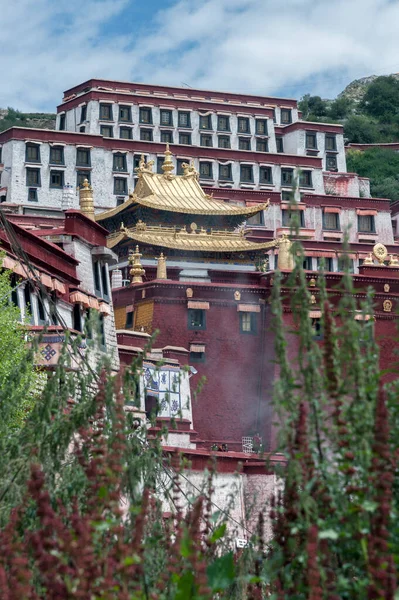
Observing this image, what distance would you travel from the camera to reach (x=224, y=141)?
71312 mm

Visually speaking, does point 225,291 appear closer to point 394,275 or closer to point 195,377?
point 195,377

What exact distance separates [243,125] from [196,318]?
125 feet

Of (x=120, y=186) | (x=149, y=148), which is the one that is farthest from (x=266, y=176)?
(x=120, y=186)

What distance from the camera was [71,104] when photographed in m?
71.2

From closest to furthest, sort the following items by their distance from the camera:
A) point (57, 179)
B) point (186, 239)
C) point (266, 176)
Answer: point (186, 239) → point (57, 179) → point (266, 176)

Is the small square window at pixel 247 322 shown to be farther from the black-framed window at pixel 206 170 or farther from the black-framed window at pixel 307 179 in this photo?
the black-framed window at pixel 307 179

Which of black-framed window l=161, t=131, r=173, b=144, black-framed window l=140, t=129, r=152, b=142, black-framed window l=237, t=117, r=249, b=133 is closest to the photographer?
black-framed window l=140, t=129, r=152, b=142

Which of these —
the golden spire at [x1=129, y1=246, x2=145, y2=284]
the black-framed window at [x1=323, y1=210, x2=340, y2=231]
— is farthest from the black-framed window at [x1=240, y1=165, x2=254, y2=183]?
the golden spire at [x1=129, y1=246, x2=145, y2=284]

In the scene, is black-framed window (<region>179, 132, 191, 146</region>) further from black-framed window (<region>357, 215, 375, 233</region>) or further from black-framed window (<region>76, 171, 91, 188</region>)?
black-framed window (<region>357, 215, 375, 233</region>)

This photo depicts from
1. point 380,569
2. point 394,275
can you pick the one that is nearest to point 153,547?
point 380,569

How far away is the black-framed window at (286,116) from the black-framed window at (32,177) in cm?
2192

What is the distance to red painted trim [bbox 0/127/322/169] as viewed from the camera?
6097cm

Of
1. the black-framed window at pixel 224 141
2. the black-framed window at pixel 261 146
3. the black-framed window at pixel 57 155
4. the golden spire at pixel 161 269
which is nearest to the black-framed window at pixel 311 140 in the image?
the black-framed window at pixel 261 146

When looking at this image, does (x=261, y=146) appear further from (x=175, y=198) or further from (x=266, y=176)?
(x=175, y=198)
